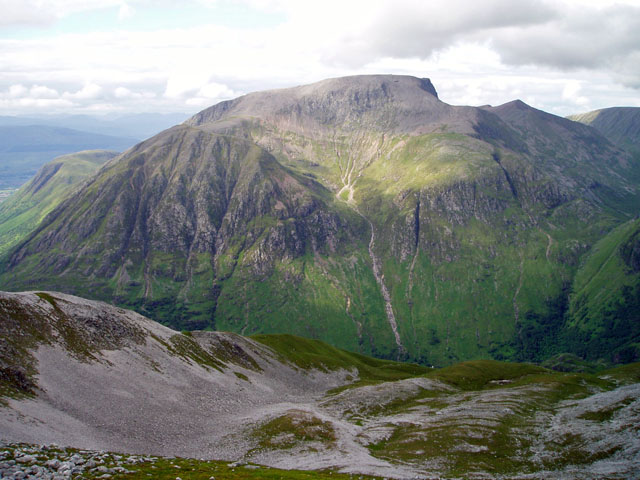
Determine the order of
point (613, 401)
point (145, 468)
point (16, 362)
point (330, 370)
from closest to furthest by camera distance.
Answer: point (145, 468)
point (16, 362)
point (613, 401)
point (330, 370)

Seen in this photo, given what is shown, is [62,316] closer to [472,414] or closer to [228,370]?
[228,370]

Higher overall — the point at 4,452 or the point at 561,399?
the point at 4,452

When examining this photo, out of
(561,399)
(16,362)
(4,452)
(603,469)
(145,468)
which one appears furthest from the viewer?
(561,399)

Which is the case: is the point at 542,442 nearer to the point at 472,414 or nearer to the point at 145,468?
the point at 472,414

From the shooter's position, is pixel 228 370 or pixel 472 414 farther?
pixel 228 370

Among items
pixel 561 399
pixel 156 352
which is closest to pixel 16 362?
pixel 156 352

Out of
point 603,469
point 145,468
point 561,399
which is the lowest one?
point 561,399

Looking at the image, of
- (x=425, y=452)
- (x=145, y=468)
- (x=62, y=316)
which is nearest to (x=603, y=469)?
(x=425, y=452)
